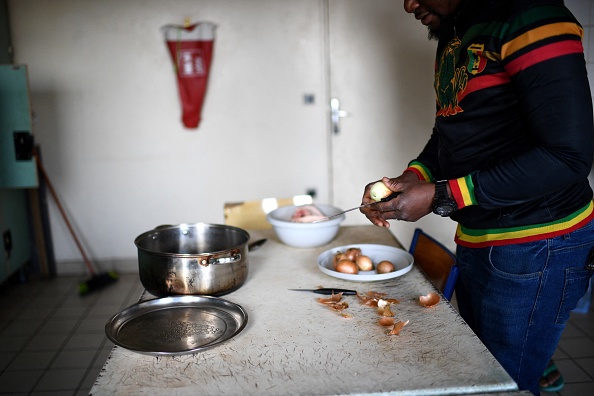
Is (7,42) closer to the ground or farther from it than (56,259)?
farther from it

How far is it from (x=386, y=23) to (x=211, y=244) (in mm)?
2530

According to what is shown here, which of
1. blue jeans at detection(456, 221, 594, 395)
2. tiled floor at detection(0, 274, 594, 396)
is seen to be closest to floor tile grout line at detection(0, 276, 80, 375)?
tiled floor at detection(0, 274, 594, 396)

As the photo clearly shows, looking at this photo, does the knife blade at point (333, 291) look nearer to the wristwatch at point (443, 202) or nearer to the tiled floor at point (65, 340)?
the wristwatch at point (443, 202)

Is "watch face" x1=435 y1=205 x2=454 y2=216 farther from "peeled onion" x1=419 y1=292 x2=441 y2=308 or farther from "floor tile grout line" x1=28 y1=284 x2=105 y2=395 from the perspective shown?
"floor tile grout line" x1=28 y1=284 x2=105 y2=395

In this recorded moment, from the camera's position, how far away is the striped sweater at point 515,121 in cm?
108

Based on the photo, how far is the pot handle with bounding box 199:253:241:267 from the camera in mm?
1275

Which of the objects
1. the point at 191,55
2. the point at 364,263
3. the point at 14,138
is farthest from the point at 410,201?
the point at 14,138

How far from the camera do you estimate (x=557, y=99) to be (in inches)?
42.4

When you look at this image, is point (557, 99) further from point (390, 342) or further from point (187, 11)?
point (187, 11)

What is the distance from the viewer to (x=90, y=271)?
12.4 feet

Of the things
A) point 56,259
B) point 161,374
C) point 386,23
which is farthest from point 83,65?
point 161,374

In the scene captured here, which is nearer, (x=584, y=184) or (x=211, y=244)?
(x=584, y=184)

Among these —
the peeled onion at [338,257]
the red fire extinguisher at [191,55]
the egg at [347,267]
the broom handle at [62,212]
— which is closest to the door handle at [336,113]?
the red fire extinguisher at [191,55]

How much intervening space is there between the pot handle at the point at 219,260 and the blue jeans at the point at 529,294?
0.64 meters
